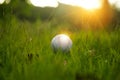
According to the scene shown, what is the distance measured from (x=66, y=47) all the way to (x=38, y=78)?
243 cm

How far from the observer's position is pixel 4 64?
2.84m

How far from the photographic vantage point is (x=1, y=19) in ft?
11.4

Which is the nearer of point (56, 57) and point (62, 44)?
point (56, 57)

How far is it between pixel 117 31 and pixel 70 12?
36.1 feet

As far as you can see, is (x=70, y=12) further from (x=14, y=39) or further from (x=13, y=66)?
(x=13, y=66)

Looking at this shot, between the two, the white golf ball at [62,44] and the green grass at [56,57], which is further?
the white golf ball at [62,44]

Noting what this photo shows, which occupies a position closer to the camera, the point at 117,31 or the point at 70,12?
the point at 117,31

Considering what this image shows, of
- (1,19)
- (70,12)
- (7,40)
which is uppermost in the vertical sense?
(70,12)

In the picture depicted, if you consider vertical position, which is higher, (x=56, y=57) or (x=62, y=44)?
(x=62, y=44)

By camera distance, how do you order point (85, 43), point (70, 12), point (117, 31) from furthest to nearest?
1. point (70, 12)
2. point (117, 31)
3. point (85, 43)

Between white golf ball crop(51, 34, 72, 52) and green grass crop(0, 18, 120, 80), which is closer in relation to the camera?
green grass crop(0, 18, 120, 80)

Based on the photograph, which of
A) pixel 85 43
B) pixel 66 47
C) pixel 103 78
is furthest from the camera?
pixel 85 43

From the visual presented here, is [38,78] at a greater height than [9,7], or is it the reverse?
[9,7]

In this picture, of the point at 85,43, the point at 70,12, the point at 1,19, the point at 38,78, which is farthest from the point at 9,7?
the point at 70,12
